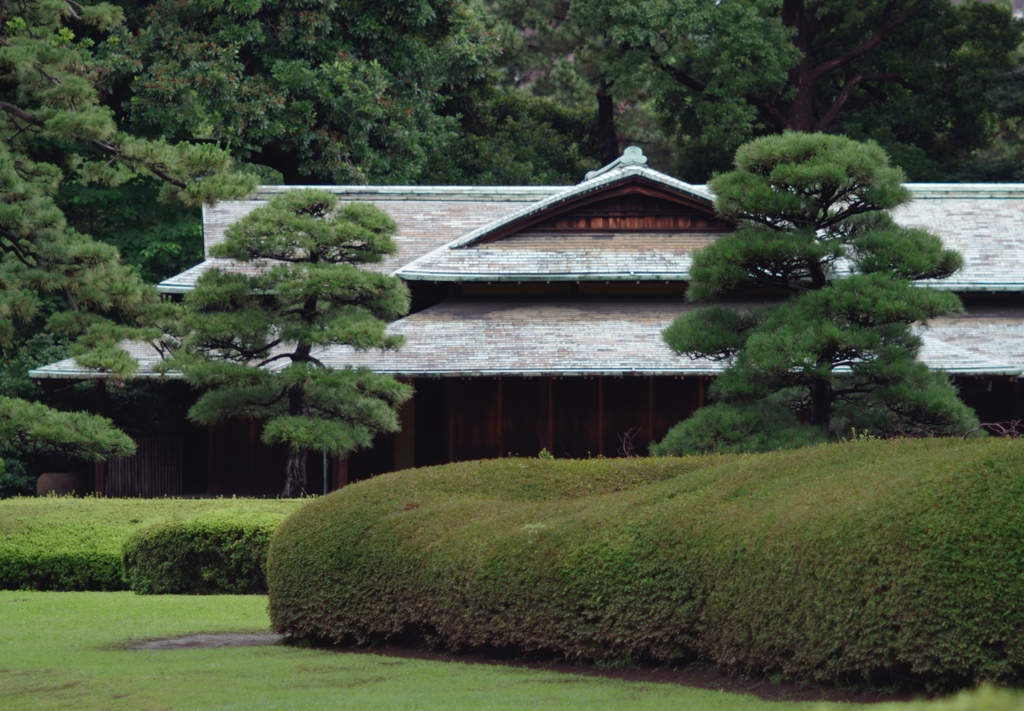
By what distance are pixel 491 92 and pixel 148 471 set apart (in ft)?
63.6

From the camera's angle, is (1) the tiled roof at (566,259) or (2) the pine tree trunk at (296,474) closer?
(2) the pine tree trunk at (296,474)

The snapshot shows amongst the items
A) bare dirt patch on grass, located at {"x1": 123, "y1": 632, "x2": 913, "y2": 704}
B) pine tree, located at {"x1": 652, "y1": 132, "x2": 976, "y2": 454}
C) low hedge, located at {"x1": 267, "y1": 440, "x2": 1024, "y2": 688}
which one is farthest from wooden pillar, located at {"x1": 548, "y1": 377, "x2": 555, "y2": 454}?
bare dirt patch on grass, located at {"x1": 123, "y1": 632, "x2": 913, "y2": 704}

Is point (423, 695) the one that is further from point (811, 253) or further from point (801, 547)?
point (811, 253)

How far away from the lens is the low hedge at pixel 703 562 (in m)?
6.49

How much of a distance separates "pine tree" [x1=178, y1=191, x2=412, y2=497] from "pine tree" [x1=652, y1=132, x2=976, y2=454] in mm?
5541

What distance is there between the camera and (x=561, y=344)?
22.0 meters

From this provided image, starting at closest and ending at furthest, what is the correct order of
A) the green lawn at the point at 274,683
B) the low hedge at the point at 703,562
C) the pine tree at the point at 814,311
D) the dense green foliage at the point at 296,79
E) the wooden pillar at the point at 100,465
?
1. the low hedge at the point at 703,562
2. the green lawn at the point at 274,683
3. the pine tree at the point at 814,311
4. the wooden pillar at the point at 100,465
5. the dense green foliage at the point at 296,79

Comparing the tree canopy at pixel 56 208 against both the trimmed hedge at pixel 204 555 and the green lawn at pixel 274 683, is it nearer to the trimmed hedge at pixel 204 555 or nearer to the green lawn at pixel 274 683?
the trimmed hedge at pixel 204 555

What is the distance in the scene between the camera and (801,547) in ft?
23.2

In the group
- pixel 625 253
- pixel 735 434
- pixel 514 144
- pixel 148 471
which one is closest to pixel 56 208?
pixel 735 434

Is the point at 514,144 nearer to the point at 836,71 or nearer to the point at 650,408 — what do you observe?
the point at 836,71

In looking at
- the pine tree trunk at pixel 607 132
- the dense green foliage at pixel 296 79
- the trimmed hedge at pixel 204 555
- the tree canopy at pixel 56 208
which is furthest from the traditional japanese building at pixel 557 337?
the pine tree trunk at pixel 607 132

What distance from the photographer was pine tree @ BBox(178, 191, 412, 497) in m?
18.7

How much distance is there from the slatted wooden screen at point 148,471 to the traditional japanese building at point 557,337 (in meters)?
0.03
